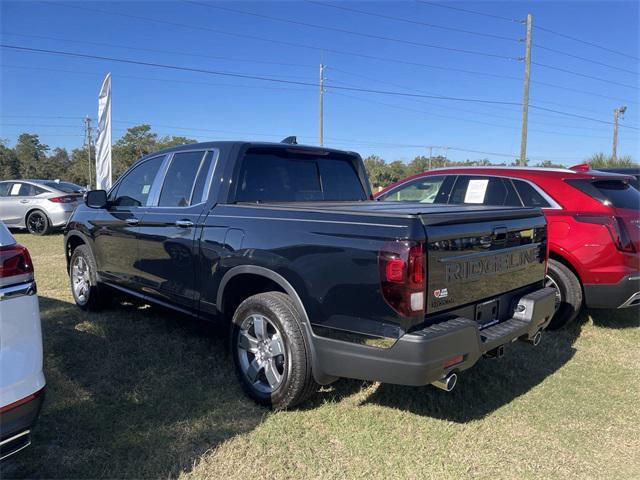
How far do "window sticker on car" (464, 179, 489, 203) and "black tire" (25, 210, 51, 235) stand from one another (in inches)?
A: 435

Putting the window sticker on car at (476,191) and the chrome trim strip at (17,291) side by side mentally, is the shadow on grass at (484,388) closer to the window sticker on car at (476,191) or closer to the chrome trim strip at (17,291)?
the window sticker on car at (476,191)

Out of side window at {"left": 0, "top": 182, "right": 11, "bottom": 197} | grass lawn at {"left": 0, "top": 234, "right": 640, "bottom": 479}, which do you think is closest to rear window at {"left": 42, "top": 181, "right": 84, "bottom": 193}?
side window at {"left": 0, "top": 182, "right": 11, "bottom": 197}

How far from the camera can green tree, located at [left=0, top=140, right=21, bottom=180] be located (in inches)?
2896

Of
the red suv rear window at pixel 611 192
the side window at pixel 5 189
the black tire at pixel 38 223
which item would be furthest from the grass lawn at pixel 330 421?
the side window at pixel 5 189

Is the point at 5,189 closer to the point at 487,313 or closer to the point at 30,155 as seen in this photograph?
the point at 487,313

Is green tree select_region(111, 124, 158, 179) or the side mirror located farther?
green tree select_region(111, 124, 158, 179)

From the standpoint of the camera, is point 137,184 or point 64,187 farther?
point 64,187

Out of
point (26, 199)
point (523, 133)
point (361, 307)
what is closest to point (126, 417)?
point (361, 307)

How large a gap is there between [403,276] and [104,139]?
12659 millimetres

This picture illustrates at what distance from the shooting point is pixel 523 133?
890 inches

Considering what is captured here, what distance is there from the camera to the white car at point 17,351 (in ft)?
6.92

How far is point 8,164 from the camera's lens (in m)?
74.6

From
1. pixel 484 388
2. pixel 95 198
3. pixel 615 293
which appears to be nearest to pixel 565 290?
pixel 615 293

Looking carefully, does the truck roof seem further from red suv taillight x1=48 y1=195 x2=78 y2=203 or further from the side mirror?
red suv taillight x1=48 y1=195 x2=78 y2=203
